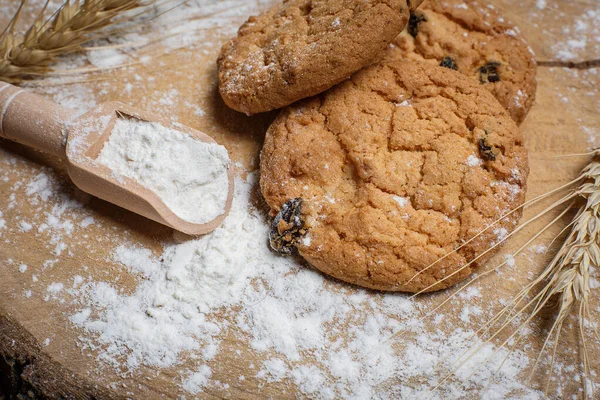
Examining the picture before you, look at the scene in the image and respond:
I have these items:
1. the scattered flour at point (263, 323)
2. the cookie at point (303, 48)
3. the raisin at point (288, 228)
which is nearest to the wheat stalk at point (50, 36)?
the cookie at point (303, 48)

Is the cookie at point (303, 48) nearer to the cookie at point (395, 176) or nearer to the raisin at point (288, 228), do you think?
the cookie at point (395, 176)

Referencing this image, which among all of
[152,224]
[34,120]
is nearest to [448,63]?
[152,224]

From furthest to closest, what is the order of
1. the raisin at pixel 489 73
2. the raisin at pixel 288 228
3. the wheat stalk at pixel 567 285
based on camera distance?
1. the raisin at pixel 489 73
2. the raisin at pixel 288 228
3. the wheat stalk at pixel 567 285

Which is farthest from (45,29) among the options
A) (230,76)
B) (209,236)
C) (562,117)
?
(562,117)

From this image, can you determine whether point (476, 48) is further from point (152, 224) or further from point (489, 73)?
point (152, 224)

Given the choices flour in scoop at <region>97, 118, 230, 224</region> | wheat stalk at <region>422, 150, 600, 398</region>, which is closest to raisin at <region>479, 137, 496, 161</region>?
wheat stalk at <region>422, 150, 600, 398</region>

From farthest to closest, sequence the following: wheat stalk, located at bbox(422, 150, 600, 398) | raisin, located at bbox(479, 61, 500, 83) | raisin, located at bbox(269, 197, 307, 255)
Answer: raisin, located at bbox(479, 61, 500, 83) < raisin, located at bbox(269, 197, 307, 255) < wheat stalk, located at bbox(422, 150, 600, 398)

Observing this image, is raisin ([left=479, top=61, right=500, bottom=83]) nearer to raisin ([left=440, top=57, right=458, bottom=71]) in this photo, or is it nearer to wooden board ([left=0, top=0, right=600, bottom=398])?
raisin ([left=440, top=57, right=458, bottom=71])
